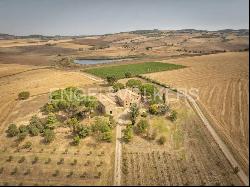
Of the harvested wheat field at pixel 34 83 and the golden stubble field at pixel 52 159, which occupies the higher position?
the harvested wheat field at pixel 34 83

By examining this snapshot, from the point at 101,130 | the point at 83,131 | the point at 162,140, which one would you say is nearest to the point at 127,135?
the point at 101,130

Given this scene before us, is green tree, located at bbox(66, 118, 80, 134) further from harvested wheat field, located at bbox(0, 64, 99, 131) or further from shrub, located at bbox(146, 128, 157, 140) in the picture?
harvested wheat field, located at bbox(0, 64, 99, 131)

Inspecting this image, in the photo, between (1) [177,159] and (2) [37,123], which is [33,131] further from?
(1) [177,159]

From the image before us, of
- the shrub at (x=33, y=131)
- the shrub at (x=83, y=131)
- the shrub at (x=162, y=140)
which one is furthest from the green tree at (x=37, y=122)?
the shrub at (x=162, y=140)

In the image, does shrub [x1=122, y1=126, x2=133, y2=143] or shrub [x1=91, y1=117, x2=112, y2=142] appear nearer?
shrub [x1=122, y1=126, x2=133, y2=143]

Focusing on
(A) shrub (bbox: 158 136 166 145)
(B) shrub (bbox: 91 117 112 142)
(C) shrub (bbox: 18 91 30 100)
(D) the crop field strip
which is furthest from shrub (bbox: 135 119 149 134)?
(C) shrub (bbox: 18 91 30 100)

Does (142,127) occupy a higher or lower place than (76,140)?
higher

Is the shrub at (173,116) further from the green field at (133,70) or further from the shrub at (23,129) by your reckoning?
the green field at (133,70)

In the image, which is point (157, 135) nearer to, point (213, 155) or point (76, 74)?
point (213, 155)

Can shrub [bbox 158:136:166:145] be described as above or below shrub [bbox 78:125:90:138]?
below
